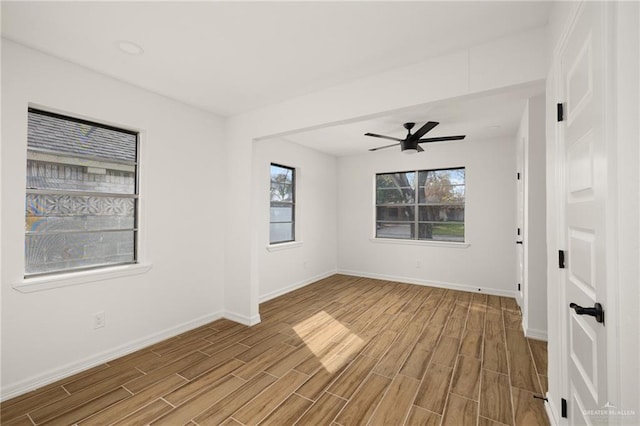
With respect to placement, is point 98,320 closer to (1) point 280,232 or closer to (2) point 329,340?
(2) point 329,340

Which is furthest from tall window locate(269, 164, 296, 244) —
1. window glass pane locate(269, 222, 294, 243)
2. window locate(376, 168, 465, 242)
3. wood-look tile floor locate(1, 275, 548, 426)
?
window locate(376, 168, 465, 242)

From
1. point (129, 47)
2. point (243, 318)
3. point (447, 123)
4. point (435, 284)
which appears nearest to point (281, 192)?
point (243, 318)

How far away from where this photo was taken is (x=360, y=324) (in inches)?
139

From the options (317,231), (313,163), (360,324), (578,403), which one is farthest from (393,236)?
(578,403)

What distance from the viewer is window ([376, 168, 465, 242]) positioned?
5.24 meters

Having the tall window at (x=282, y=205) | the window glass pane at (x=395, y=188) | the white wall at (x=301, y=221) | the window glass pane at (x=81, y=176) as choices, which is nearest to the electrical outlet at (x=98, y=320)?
the window glass pane at (x=81, y=176)

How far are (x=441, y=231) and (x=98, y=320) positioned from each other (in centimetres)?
515

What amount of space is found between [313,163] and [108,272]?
3886 millimetres

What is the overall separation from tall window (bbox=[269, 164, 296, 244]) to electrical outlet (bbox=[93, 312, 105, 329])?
2.57 metres

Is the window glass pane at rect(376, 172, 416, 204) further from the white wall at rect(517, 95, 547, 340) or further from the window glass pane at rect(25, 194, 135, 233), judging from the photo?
the window glass pane at rect(25, 194, 135, 233)

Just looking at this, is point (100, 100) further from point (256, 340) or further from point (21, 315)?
point (256, 340)

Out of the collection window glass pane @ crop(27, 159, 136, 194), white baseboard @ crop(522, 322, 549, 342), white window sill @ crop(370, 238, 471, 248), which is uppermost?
window glass pane @ crop(27, 159, 136, 194)

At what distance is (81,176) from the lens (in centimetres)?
259

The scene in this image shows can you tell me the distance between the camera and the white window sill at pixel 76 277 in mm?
2213
